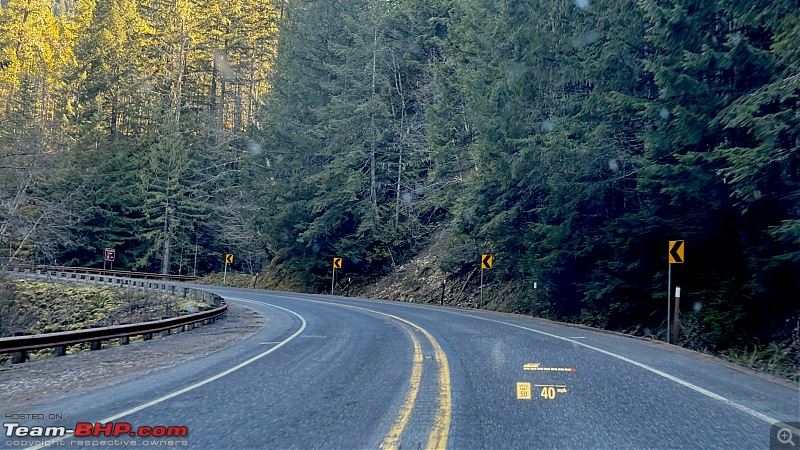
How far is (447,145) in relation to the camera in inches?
1247

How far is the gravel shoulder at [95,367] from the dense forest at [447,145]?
1133 centimetres

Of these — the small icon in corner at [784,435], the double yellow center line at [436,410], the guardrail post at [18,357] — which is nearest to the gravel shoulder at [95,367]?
the guardrail post at [18,357]

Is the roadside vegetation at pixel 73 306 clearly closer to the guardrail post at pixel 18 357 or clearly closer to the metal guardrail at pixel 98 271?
the metal guardrail at pixel 98 271

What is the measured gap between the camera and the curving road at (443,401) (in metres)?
5.44

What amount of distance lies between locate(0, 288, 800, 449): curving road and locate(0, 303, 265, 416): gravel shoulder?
23.0 inches

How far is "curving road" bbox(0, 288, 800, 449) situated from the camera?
5.44 m

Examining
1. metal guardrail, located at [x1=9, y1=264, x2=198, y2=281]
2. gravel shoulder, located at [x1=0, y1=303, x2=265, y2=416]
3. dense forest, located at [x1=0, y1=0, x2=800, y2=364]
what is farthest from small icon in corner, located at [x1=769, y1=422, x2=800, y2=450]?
metal guardrail, located at [x1=9, y1=264, x2=198, y2=281]

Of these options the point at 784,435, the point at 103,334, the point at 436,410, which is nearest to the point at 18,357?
the point at 103,334

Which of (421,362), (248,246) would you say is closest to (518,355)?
(421,362)

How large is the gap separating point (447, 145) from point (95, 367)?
77.2ft

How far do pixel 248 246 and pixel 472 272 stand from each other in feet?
111

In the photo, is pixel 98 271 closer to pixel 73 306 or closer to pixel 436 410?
pixel 73 306

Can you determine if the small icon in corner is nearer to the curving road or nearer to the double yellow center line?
the curving road

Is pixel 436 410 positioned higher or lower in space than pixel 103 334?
higher
